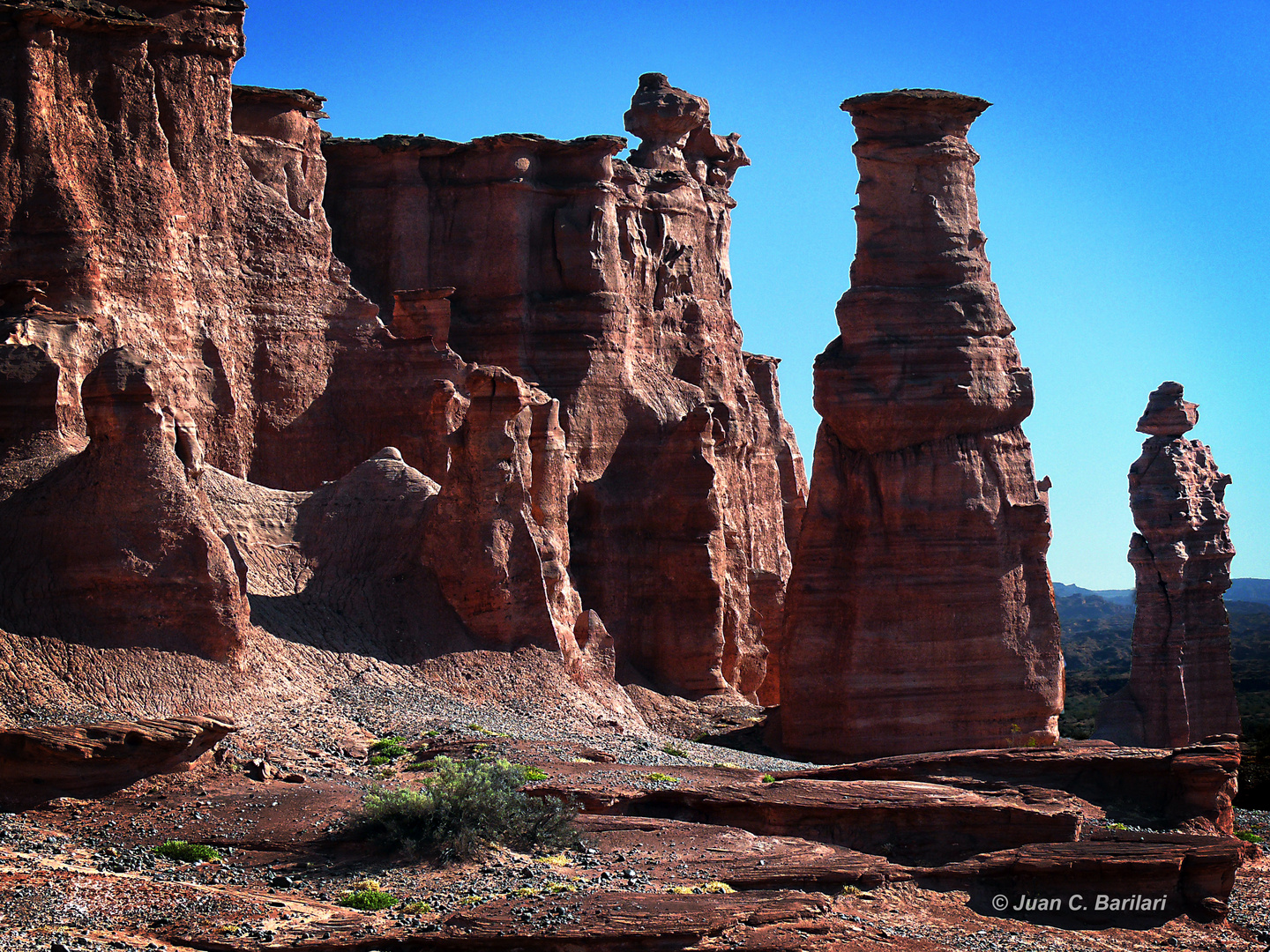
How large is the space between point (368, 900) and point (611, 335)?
30.9 meters

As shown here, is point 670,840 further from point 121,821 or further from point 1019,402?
point 1019,402

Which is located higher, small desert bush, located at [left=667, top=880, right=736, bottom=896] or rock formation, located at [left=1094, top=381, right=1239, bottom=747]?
rock formation, located at [left=1094, top=381, right=1239, bottom=747]

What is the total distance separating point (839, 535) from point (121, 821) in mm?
25740

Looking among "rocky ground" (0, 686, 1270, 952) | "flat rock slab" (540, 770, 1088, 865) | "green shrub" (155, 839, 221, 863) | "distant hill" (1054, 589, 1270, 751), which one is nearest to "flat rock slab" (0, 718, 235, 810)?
"rocky ground" (0, 686, 1270, 952)

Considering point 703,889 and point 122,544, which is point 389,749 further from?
point 703,889

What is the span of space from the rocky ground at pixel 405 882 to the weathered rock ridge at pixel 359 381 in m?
4.28

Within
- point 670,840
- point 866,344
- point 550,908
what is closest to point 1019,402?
point 866,344

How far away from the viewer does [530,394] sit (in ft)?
144

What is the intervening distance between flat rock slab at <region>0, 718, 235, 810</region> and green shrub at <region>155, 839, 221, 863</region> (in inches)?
75.7

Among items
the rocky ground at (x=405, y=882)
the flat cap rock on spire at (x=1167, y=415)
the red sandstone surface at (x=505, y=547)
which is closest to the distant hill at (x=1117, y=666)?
the flat cap rock on spire at (x=1167, y=415)

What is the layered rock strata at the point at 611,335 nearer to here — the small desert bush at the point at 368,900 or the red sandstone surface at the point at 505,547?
the red sandstone surface at the point at 505,547

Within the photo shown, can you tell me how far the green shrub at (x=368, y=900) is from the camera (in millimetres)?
22641

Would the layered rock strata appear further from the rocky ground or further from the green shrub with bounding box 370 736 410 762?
the rocky ground

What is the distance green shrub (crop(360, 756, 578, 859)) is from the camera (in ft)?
80.4
